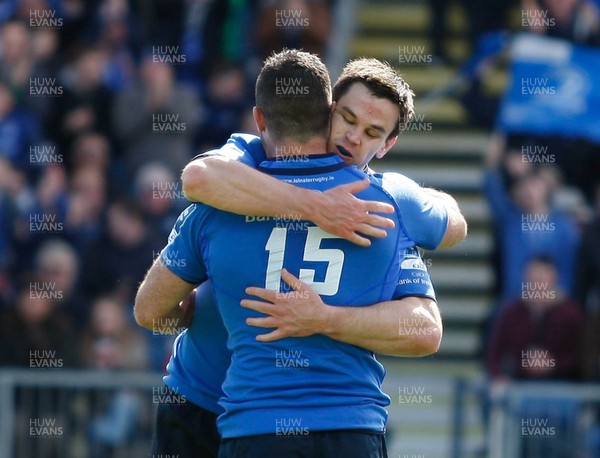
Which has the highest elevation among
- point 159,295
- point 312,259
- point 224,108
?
point 312,259

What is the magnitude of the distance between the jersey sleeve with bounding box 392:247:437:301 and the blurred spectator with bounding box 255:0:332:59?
7156mm

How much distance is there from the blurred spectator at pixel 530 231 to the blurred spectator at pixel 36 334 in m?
3.68

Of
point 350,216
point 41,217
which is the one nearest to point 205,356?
point 350,216

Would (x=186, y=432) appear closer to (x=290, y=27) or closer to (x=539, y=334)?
(x=539, y=334)

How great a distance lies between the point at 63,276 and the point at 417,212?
564 centimetres

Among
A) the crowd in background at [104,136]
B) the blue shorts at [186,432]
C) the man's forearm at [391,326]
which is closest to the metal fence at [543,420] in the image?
the crowd in background at [104,136]

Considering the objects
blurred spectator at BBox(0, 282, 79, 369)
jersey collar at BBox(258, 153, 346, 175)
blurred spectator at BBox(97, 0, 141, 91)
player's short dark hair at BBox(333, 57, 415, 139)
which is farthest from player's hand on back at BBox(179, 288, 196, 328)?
blurred spectator at BBox(97, 0, 141, 91)

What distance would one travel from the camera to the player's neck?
15.3 feet

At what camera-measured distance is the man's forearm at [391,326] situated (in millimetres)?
4524

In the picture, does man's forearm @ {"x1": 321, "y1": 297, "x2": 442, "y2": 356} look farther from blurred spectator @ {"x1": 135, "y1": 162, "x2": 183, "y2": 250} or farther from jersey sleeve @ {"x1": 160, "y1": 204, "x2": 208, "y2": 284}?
blurred spectator @ {"x1": 135, "y1": 162, "x2": 183, "y2": 250}

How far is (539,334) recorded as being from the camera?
10.1 metres

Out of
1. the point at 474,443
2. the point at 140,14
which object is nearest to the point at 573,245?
the point at 474,443

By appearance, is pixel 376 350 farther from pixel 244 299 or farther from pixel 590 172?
pixel 590 172

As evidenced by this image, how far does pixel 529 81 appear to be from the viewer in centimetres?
1133
